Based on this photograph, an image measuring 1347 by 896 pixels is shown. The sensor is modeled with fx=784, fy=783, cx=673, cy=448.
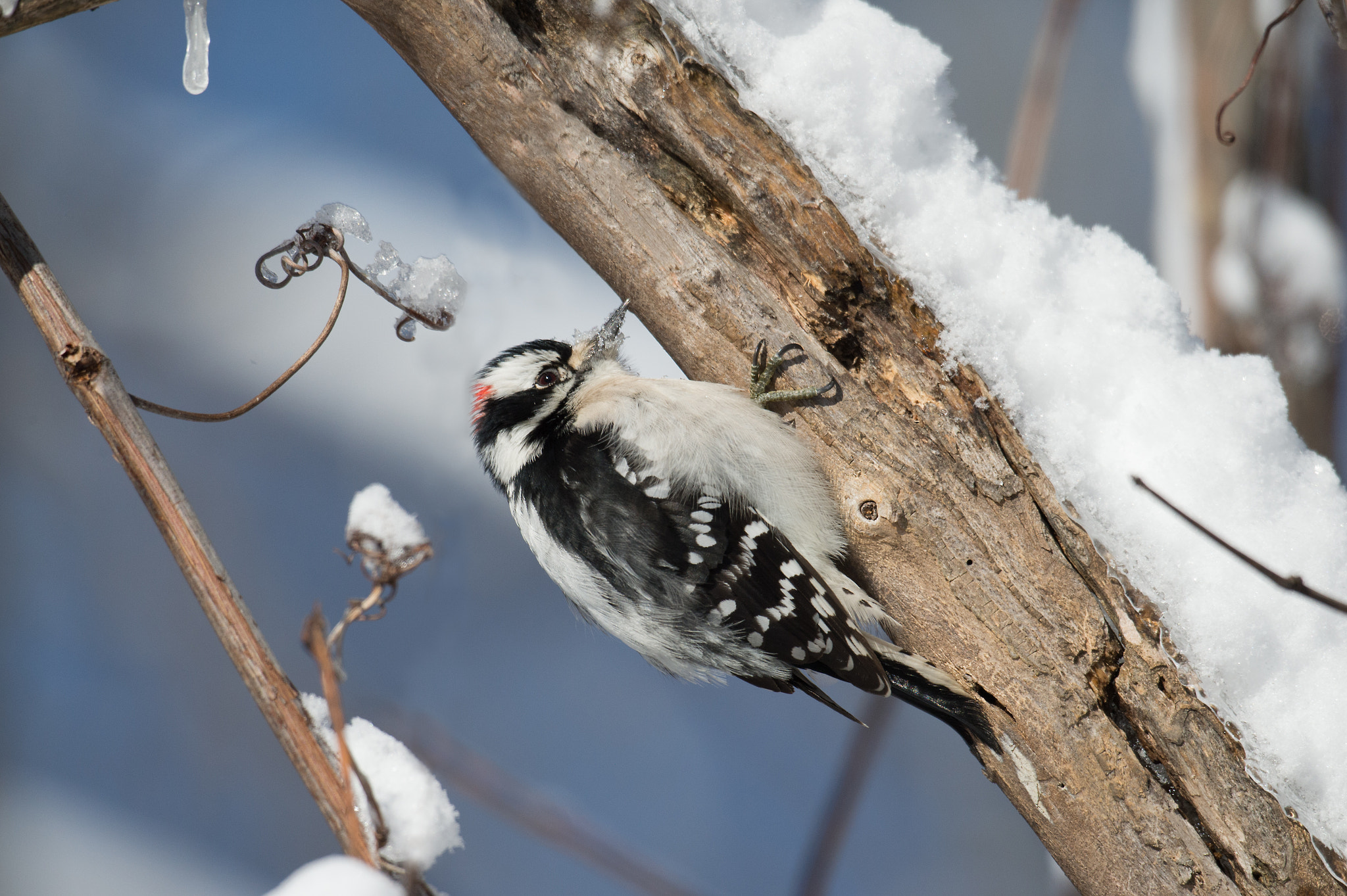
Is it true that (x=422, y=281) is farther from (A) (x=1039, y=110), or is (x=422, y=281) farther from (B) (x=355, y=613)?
(A) (x=1039, y=110)

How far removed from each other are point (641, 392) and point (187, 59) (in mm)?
893

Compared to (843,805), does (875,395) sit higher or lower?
higher

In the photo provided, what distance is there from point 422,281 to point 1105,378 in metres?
1.21

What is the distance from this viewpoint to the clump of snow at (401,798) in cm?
84

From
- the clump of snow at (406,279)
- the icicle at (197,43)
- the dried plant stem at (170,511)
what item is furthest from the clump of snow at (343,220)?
the dried plant stem at (170,511)

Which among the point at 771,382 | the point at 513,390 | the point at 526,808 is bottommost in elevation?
the point at 526,808

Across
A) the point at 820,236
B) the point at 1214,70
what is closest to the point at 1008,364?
the point at 820,236

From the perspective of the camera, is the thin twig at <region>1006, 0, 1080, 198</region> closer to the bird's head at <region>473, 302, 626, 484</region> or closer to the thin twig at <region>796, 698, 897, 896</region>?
the bird's head at <region>473, 302, 626, 484</region>

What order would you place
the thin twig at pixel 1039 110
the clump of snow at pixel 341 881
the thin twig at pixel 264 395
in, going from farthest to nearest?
the thin twig at pixel 1039 110 → the thin twig at pixel 264 395 → the clump of snow at pixel 341 881

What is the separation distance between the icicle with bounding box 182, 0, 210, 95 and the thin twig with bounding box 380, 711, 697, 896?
1.42 meters

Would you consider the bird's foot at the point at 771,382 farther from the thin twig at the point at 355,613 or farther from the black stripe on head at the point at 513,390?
the thin twig at the point at 355,613

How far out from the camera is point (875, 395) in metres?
1.34

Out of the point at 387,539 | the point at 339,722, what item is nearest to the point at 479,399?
the point at 387,539

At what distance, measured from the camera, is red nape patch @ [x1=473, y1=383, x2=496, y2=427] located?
5.56ft
